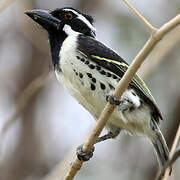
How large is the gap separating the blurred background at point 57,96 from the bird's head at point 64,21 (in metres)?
1.25

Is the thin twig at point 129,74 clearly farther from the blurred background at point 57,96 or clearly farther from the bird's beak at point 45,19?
the blurred background at point 57,96

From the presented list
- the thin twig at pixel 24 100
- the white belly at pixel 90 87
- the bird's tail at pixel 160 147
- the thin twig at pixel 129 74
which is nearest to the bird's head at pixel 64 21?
the white belly at pixel 90 87

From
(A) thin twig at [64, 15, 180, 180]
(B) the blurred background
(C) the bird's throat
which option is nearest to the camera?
(A) thin twig at [64, 15, 180, 180]

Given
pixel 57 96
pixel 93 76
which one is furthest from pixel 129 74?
pixel 57 96

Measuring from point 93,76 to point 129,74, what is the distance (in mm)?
769

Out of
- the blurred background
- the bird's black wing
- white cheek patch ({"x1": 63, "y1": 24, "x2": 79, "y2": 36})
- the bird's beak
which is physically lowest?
the blurred background

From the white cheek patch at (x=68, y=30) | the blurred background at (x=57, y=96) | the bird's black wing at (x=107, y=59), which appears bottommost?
the blurred background at (x=57, y=96)

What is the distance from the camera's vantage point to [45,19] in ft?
10.4

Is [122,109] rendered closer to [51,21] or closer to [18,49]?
[51,21]

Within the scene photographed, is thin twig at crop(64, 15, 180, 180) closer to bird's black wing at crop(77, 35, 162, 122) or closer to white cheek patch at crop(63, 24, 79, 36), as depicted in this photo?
bird's black wing at crop(77, 35, 162, 122)

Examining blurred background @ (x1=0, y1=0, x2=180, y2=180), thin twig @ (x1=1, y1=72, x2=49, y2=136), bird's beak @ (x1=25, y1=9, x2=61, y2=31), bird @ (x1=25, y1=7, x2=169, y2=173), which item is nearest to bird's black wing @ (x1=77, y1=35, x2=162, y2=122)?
bird @ (x1=25, y1=7, x2=169, y2=173)

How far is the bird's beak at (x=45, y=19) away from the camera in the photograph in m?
3.15

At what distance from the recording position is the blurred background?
4516 millimetres

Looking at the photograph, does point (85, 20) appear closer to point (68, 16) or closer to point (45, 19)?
point (68, 16)
